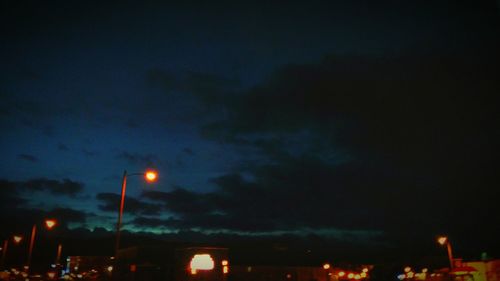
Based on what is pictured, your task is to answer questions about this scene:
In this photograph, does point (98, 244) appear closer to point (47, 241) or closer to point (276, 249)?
point (47, 241)

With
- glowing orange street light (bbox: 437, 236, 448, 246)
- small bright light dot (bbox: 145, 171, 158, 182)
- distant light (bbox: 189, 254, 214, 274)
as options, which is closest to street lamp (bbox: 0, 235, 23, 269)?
distant light (bbox: 189, 254, 214, 274)

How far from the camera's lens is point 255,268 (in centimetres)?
6694

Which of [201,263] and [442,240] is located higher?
[442,240]

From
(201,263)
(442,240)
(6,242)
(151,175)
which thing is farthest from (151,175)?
(6,242)

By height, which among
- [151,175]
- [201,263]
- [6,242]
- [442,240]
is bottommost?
[201,263]

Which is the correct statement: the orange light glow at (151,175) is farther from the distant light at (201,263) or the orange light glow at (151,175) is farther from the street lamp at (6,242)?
the distant light at (201,263)

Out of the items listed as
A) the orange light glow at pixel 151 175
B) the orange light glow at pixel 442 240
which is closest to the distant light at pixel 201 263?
the orange light glow at pixel 442 240

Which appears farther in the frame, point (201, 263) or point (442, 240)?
point (201, 263)

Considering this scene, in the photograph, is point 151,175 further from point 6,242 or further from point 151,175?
point 6,242

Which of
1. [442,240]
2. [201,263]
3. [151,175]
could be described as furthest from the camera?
[201,263]

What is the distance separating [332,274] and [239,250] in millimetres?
20163

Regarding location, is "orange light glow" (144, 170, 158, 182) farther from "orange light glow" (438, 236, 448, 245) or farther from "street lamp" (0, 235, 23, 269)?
"orange light glow" (438, 236, 448, 245)

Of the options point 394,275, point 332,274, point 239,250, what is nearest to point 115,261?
point 332,274

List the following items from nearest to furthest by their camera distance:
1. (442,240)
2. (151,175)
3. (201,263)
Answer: (151,175)
(442,240)
(201,263)
